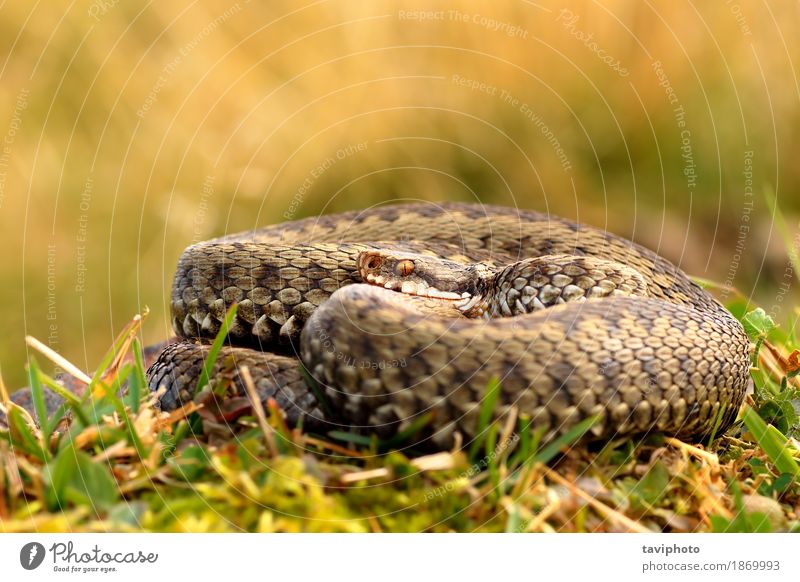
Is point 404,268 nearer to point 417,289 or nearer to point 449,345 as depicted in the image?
point 417,289

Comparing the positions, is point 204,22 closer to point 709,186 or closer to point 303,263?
point 303,263

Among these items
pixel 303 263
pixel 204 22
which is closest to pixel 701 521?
pixel 303 263

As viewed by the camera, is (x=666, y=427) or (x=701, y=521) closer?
(x=701, y=521)
